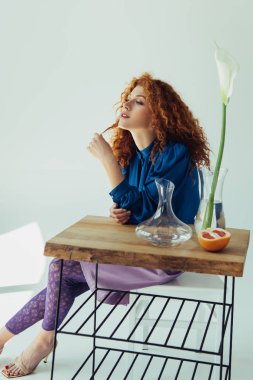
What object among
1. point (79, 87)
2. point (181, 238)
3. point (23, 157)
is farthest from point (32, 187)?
point (181, 238)

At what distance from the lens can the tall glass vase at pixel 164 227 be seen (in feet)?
7.06

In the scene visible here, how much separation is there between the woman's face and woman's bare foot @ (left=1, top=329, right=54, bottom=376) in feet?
2.79

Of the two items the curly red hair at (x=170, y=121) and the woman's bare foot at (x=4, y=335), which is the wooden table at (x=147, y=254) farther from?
the woman's bare foot at (x=4, y=335)

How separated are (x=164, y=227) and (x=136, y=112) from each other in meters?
0.65

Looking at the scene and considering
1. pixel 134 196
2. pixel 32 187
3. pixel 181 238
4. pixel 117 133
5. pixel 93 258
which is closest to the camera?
pixel 93 258

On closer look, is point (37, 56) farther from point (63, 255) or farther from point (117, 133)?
point (63, 255)

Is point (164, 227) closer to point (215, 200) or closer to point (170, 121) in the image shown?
point (215, 200)

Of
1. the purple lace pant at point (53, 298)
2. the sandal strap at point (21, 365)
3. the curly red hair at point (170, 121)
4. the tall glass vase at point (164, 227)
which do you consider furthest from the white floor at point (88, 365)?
the curly red hair at point (170, 121)

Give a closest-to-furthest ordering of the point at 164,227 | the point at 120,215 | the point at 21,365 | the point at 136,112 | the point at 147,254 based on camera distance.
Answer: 1. the point at 147,254
2. the point at 164,227
3. the point at 120,215
4. the point at 136,112
5. the point at 21,365

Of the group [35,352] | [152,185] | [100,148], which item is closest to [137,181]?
[152,185]

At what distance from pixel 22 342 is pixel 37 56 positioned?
7.78 ft

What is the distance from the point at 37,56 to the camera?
4.89 metres

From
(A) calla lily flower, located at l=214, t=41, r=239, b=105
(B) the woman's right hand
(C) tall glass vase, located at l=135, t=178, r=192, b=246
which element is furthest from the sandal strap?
(A) calla lily flower, located at l=214, t=41, r=239, b=105

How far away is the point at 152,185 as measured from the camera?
8.48 feet
